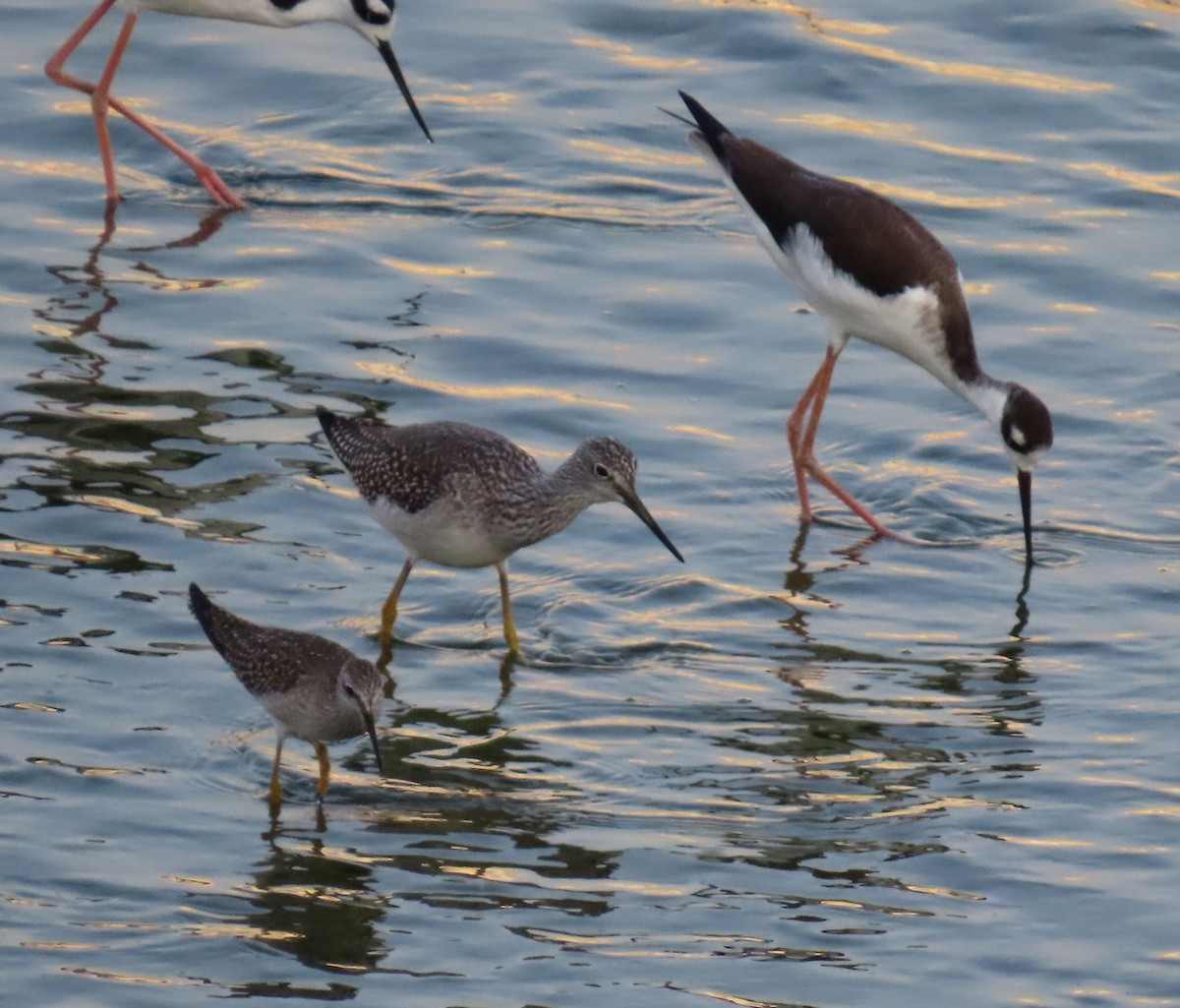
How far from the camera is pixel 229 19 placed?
47.6 feet

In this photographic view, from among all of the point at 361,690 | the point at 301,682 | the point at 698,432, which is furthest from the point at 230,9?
the point at 361,690

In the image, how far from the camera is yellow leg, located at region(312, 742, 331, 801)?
304 inches

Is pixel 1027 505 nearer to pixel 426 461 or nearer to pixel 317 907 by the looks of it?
pixel 426 461

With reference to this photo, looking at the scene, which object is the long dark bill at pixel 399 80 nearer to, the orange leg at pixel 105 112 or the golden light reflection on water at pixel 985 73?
the orange leg at pixel 105 112

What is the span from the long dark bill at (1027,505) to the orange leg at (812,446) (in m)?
0.60

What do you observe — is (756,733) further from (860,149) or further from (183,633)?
(860,149)

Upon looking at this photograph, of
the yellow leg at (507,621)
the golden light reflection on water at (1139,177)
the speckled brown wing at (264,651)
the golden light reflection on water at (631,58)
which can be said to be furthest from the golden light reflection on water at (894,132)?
the speckled brown wing at (264,651)

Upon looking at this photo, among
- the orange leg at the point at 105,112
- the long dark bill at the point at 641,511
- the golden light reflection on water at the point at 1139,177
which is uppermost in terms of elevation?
the golden light reflection on water at the point at 1139,177

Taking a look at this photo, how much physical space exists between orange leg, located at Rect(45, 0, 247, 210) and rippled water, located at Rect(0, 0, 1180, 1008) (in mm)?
174

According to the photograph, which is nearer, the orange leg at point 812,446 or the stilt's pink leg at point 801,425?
the orange leg at point 812,446

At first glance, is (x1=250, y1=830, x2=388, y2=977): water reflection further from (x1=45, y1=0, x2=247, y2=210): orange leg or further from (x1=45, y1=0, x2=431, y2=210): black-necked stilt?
(x1=45, y1=0, x2=431, y2=210): black-necked stilt

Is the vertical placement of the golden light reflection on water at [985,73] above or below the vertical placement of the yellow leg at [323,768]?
above

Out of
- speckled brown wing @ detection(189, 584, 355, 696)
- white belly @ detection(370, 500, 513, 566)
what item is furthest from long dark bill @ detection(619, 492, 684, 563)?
speckled brown wing @ detection(189, 584, 355, 696)

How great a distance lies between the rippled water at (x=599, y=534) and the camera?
23.1 feet
